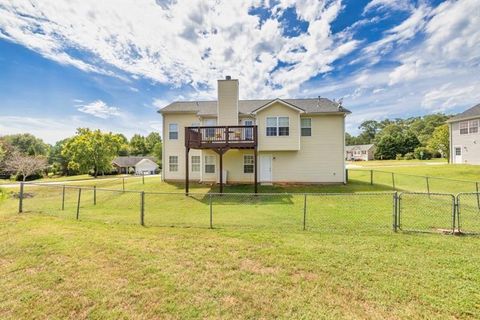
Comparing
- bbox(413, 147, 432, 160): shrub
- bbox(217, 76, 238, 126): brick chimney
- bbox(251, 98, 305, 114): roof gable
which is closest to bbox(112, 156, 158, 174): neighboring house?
A: bbox(217, 76, 238, 126): brick chimney

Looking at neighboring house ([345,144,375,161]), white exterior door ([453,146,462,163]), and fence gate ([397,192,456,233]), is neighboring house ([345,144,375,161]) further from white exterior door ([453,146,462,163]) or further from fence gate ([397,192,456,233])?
fence gate ([397,192,456,233])

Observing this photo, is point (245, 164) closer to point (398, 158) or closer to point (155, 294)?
point (155, 294)

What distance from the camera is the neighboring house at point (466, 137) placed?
23.1 meters

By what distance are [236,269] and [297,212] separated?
548 cm

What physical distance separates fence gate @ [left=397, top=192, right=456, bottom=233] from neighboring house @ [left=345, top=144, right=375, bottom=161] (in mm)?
63454

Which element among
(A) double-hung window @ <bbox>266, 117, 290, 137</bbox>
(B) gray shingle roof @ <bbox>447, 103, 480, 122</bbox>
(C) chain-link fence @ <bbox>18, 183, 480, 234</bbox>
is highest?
(B) gray shingle roof @ <bbox>447, 103, 480, 122</bbox>

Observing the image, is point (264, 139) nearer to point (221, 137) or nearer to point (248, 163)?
point (248, 163)

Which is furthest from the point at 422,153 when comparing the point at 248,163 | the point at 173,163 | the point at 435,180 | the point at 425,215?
the point at 173,163

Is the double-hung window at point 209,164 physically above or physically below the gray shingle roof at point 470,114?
below

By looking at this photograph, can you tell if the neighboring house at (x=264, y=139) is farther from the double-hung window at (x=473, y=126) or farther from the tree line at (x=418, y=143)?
the tree line at (x=418, y=143)

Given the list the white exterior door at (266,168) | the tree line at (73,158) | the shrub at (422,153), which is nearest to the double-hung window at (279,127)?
the white exterior door at (266,168)

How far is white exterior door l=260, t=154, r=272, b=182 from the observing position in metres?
16.5

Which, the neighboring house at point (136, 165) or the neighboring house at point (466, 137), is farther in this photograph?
the neighboring house at point (136, 165)

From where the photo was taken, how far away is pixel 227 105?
16.2 m
